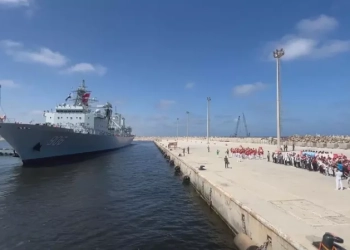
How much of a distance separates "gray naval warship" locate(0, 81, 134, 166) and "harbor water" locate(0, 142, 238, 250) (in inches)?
470

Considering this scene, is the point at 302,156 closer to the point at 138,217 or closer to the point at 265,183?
the point at 265,183

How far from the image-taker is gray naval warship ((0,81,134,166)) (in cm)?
3309

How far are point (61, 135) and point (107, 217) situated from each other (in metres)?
27.9

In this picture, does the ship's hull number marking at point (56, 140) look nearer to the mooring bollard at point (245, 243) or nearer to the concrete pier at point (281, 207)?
the concrete pier at point (281, 207)

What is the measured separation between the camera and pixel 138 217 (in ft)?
44.8

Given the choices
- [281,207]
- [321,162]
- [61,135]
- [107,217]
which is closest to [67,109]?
[61,135]

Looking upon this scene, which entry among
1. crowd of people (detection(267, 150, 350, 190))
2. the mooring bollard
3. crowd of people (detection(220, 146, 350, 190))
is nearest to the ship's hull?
crowd of people (detection(220, 146, 350, 190))

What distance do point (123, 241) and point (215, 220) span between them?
4538mm

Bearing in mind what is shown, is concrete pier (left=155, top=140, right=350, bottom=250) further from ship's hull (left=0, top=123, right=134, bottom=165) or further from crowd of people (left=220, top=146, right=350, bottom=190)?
ship's hull (left=0, top=123, right=134, bottom=165)

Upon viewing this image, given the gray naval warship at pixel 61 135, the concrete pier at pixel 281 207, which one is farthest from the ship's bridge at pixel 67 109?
the concrete pier at pixel 281 207

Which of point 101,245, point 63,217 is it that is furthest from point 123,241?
point 63,217

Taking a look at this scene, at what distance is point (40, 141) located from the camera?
1382 inches

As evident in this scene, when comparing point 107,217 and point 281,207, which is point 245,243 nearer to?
point 281,207

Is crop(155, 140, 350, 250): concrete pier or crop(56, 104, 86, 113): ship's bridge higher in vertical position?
crop(56, 104, 86, 113): ship's bridge
